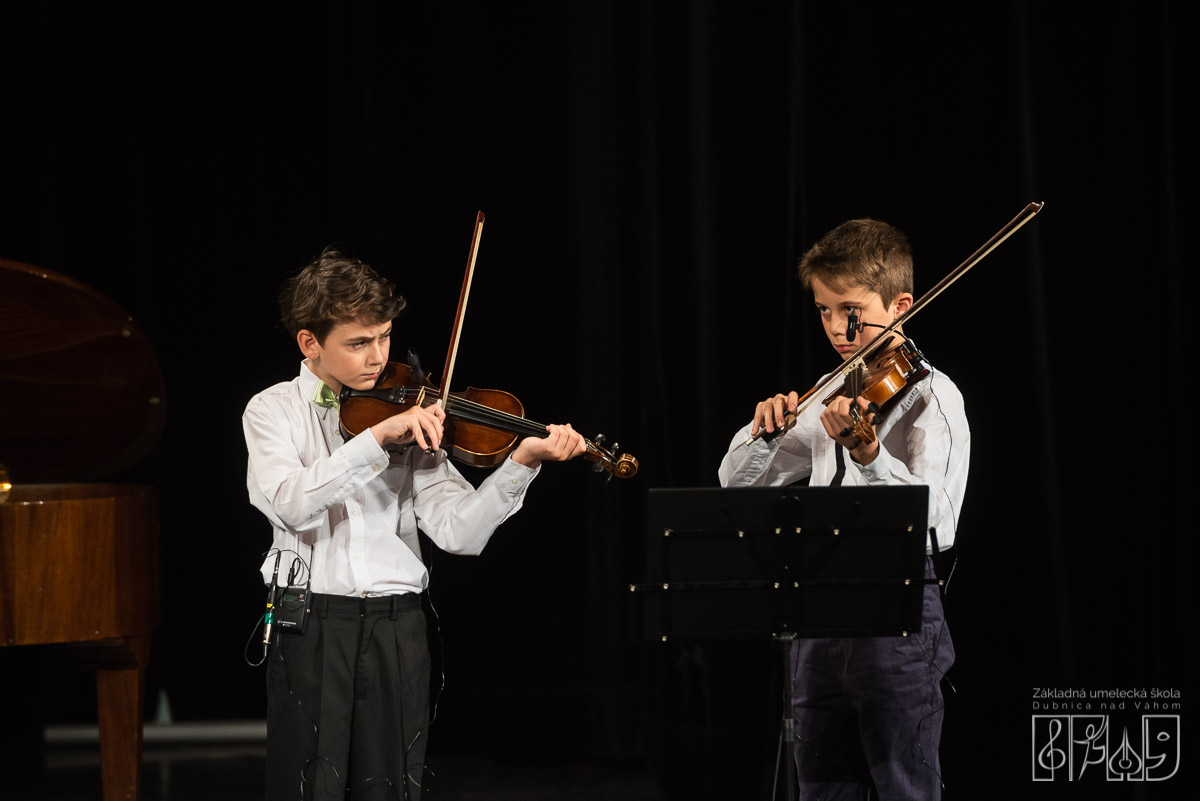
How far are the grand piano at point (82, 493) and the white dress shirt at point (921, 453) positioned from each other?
1577 mm

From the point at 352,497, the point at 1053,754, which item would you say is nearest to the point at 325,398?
the point at 352,497

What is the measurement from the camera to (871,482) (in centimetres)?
228

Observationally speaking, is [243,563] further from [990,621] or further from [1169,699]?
[1169,699]

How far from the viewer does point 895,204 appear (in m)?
3.68

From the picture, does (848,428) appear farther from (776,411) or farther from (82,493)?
(82,493)

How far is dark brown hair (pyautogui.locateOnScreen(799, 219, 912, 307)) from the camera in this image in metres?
2.46

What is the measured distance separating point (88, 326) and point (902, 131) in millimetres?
2494

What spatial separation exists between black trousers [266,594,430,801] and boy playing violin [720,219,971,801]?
79 centimetres

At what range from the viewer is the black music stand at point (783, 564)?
81.9 inches

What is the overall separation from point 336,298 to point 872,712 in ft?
4.43

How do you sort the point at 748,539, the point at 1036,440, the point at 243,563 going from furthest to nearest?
the point at 243,563, the point at 1036,440, the point at 748,539

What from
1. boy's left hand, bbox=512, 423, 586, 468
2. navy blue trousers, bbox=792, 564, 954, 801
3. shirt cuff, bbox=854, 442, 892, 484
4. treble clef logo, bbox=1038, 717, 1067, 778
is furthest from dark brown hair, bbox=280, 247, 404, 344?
treble clef logo, bbox=1038, 717, 1067, 778

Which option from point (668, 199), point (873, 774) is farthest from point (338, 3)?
point (873, 774)

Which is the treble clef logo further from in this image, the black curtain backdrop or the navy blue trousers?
the navy blue trousers
